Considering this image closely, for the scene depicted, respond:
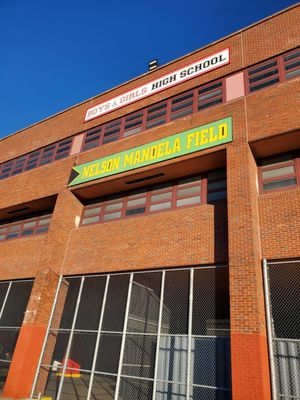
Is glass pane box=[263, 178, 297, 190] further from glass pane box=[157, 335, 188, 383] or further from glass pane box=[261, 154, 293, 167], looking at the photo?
glass pane box=[157, 335, 188, 383]

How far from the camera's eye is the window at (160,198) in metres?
11.0

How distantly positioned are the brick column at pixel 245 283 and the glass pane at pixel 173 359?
1.59 m

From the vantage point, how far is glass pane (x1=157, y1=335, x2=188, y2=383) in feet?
27.7

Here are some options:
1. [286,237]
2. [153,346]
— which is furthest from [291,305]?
[153,346]

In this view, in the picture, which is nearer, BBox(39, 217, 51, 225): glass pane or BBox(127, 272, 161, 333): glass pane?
BBox(127, 272, 161, 333): glass pane

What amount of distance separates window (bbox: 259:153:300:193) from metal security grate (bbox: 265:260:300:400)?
255 centimetres

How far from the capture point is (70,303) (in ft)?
45.4

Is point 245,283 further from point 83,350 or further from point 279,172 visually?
point 83,350

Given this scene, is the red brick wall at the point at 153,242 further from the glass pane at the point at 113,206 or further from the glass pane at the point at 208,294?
the glass pane at the point at 113,206

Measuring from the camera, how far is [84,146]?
50.5ft

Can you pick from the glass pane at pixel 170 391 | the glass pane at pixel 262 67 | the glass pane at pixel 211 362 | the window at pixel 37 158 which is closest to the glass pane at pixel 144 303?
the glass pane at pixel 170 391

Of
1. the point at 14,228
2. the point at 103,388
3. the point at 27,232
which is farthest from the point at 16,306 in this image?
the point at 103,388

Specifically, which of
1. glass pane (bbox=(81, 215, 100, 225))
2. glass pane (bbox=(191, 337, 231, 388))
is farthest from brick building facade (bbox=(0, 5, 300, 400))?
glass pane (bbox=(81, 215, 100, 225))

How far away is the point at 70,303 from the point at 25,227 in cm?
479
